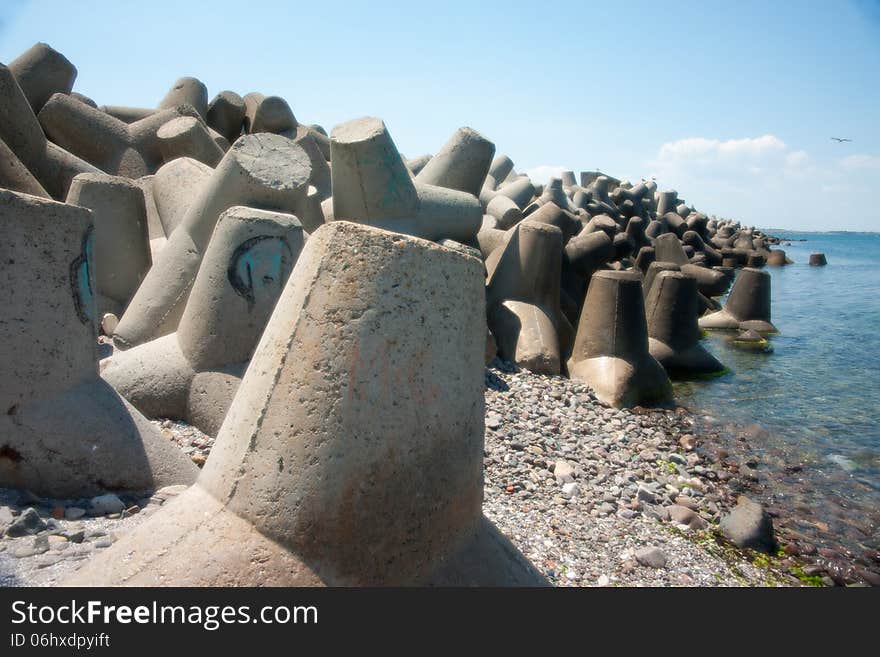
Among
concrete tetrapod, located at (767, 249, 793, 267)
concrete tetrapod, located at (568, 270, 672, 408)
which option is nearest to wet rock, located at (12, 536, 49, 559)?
concrete tetrapod, located at (568, 270, 672, 408)

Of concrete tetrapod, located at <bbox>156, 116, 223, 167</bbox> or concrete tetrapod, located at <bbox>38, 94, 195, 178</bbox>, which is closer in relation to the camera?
concrete tetrapod, located at <bbox>156, 116, 223, 167</bbox>

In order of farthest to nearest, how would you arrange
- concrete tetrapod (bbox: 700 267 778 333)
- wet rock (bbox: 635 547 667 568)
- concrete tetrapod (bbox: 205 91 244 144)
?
concrete tetrapod (bbox: 700 267 778 333)
concrete tetrapod (bbox: 205 91 244 144)
wet rock (bbox: 635 547 667 568)

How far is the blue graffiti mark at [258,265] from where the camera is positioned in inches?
135

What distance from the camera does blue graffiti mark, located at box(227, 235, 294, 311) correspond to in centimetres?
344

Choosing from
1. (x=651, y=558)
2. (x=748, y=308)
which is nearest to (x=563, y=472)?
(x=651, y=558)

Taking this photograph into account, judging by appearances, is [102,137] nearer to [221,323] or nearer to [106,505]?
[221,323]

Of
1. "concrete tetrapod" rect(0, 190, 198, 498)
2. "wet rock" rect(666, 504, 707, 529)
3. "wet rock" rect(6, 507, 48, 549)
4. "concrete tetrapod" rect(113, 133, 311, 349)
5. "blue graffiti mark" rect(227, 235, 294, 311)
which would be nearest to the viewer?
"wet rock" rect(6, 507, 48, 549)

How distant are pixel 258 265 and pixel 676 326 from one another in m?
5.40

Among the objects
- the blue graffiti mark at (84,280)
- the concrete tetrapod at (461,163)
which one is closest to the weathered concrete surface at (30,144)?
the concrete tetrapod at (461,163)

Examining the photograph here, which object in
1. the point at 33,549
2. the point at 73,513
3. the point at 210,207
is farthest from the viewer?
the point at 210,207

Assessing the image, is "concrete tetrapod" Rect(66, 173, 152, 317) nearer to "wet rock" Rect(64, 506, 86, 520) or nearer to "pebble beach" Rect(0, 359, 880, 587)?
"pebble beach" Rect(0, 359, 880, 587)

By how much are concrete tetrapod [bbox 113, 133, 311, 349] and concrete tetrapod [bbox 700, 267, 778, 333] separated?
25.5 feet

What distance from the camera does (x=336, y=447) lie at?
152 centimetres

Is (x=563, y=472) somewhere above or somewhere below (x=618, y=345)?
below
